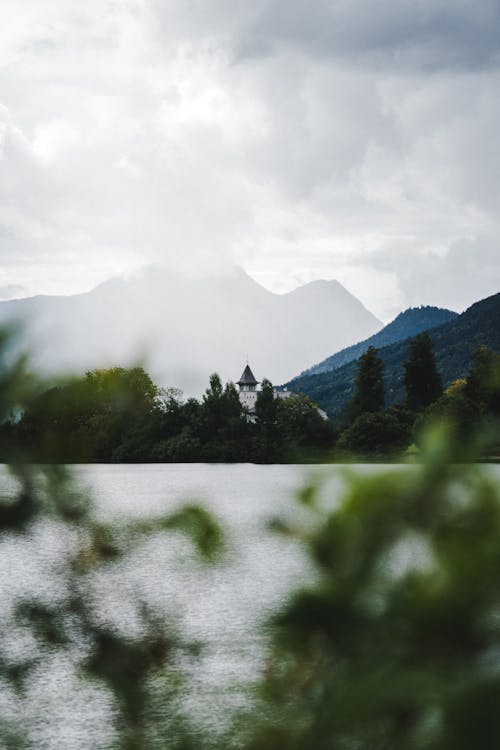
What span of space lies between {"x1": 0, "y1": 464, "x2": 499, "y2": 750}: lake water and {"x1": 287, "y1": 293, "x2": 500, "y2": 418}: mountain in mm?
88526

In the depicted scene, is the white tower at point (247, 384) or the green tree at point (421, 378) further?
the white tower at point (247, 384)

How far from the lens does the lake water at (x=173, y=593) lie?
134 centimetres

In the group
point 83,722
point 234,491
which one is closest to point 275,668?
point 83,722

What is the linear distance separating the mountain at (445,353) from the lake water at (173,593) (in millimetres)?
88526

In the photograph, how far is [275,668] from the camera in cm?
126

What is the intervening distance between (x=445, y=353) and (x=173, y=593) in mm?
150836

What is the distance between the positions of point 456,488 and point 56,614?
2.18 feet

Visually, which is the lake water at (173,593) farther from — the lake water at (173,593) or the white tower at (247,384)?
the white tower at (247,384)

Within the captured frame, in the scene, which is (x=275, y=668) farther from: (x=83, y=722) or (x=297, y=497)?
(x=83, y=722)

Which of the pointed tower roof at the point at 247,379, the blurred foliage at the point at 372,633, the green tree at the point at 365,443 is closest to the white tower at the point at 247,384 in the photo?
the pointed tower roof at the point at 247,379

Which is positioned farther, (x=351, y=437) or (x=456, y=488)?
(x=351, y=437)

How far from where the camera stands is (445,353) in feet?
492

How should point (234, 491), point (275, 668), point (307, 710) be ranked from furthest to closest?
1. point (234, 491)
2. point (275, 668)
3. point (307, 710)

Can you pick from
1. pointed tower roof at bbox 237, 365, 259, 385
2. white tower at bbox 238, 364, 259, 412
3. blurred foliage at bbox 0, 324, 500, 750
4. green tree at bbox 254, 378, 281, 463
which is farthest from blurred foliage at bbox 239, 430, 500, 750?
pointed tower roof at bbox 237, 365, 259, 385
